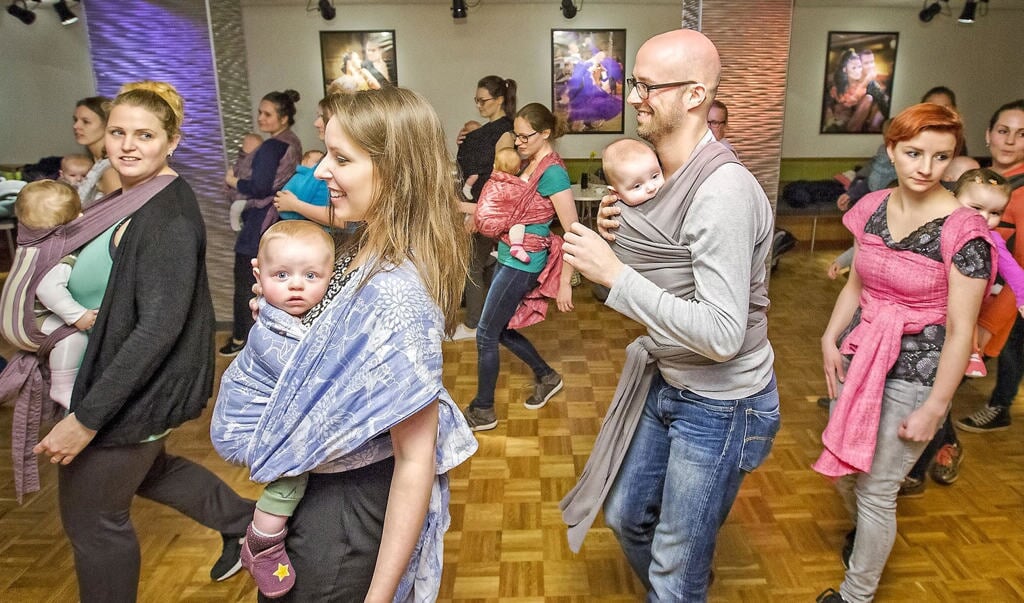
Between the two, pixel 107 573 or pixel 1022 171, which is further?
pixel 1022 171

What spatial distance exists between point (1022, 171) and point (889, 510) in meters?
1.65

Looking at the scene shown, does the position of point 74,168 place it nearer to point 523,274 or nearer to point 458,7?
point 523,274

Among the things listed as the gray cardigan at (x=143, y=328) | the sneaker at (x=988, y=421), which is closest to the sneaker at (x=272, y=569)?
the gray cardigan at (x=143, y=328)

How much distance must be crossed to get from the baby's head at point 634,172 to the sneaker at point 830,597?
1516 millimetres

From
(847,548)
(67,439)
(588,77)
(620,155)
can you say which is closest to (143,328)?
(67,439)

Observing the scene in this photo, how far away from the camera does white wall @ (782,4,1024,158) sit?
9.29 meters

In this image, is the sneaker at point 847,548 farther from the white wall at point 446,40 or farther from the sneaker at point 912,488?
the white wall at point 446,40

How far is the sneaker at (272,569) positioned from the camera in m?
1.32

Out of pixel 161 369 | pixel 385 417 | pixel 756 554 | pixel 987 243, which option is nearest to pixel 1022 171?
pixel 987 243

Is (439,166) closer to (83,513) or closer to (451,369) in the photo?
(83,513)

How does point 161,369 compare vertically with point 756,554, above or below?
above

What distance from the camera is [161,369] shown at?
185 cm

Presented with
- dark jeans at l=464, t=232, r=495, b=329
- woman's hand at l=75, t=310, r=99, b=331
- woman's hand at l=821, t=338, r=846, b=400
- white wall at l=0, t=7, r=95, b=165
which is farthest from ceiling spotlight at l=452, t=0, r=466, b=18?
woman's hand at l=75, t=310, r=99, b=331

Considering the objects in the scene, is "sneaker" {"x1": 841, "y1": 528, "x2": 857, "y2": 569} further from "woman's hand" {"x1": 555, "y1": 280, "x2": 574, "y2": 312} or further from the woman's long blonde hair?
the woman's long blonde hair
